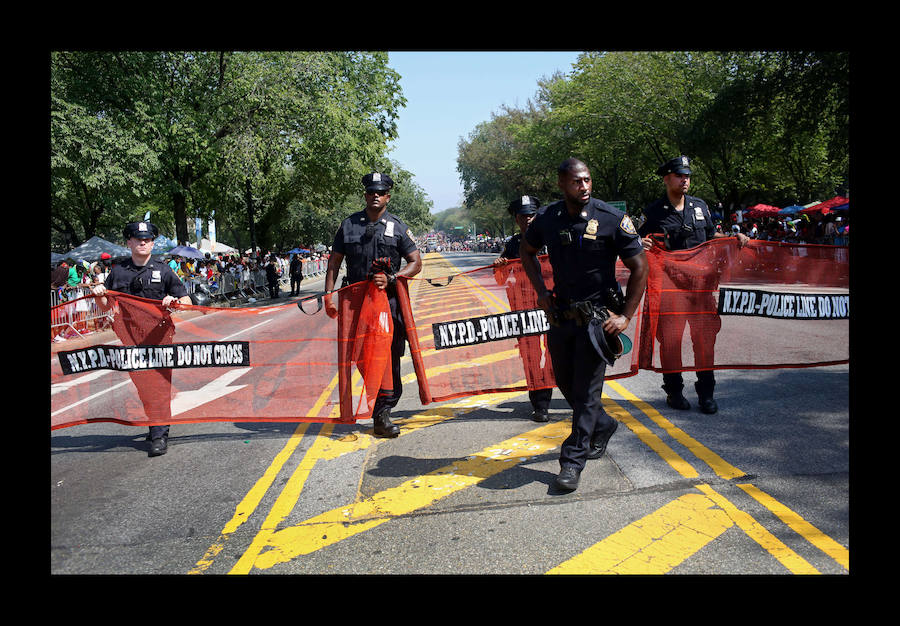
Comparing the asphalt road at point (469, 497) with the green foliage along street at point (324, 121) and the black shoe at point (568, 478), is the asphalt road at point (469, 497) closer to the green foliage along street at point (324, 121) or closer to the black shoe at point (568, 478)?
the black shoe at point (568, 478)

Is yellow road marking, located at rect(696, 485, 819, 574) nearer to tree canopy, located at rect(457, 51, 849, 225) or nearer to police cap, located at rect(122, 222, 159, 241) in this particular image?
police cap, located at rect(122, 222, 159, 241)

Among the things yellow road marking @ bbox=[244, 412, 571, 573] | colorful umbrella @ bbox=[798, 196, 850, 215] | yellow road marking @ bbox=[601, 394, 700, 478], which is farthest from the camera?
colorful umbrella @ bbox=[798, 196, 850, 215]

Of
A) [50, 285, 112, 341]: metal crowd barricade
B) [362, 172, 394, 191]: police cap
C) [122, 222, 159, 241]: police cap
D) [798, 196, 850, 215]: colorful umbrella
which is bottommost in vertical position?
[50, 285, 112, 341]: metal crowd barricade

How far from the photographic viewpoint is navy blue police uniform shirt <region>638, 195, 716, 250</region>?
6067mm

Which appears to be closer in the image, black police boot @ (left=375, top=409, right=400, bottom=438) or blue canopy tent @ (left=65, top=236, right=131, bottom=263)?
black police boot @ (left=375, top=409, right=400, bottom=438)

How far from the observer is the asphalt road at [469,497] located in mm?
3338

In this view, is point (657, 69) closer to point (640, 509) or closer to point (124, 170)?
point (124, 170)

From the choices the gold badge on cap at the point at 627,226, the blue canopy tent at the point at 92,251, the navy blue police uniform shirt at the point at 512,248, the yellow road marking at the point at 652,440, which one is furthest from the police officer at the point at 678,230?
the blue canopy tent at the point at 92,251

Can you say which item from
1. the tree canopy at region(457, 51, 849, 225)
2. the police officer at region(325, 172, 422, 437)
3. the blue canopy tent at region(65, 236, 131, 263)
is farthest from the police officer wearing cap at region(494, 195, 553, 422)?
the blue canopy tent at region(65, 236, 131, 263)

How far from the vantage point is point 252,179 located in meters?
24.0

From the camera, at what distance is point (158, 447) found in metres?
5.41

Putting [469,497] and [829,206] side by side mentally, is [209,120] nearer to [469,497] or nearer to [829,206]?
[469,497]

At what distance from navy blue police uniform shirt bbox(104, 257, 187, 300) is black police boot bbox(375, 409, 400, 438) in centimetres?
199
